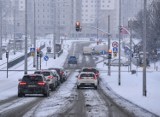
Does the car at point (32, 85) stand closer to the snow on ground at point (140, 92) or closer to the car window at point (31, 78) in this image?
the car window at point (31, 78)

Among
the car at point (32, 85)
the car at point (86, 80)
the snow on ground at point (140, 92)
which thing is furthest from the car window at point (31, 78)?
the car at point (86, 80)

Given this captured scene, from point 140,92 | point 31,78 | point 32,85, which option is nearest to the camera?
point 32,85

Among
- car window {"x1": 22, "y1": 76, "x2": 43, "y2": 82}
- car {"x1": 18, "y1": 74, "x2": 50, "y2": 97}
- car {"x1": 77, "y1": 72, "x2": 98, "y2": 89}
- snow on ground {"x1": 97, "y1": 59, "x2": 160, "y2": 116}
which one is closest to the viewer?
snow on ground {"x1": 97, "y1": 59, "x2": 160, "y2": 116}

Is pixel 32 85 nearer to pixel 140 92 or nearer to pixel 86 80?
pixel 140 92

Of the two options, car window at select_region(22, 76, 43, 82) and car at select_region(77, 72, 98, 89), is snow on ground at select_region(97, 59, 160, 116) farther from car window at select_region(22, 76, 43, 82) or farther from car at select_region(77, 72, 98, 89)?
car window at select_region(22, 76, 43, 82)

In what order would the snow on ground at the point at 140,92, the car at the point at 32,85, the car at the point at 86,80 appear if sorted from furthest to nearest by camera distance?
1. the car at the point at 86,80
2. the car at the point at 32,85
3. the snow on ground at the point at 140,92

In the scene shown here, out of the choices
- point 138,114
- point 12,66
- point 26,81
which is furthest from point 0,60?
point 138,114

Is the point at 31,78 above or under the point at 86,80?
above

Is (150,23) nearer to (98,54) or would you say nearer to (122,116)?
(98,54)

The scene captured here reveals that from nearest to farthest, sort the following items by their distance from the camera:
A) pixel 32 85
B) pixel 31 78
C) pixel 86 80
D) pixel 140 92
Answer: pixel 32 85 < pixel 31 78 < pixel 140 92 < pixel 86 80

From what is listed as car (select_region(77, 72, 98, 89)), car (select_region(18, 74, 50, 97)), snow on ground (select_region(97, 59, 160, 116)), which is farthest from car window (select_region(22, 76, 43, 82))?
car (select_region(77, 72, 98, 89))

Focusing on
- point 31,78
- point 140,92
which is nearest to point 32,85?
point 31,78

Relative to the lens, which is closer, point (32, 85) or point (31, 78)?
point (32, 85)

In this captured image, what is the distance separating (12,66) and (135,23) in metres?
36.9
